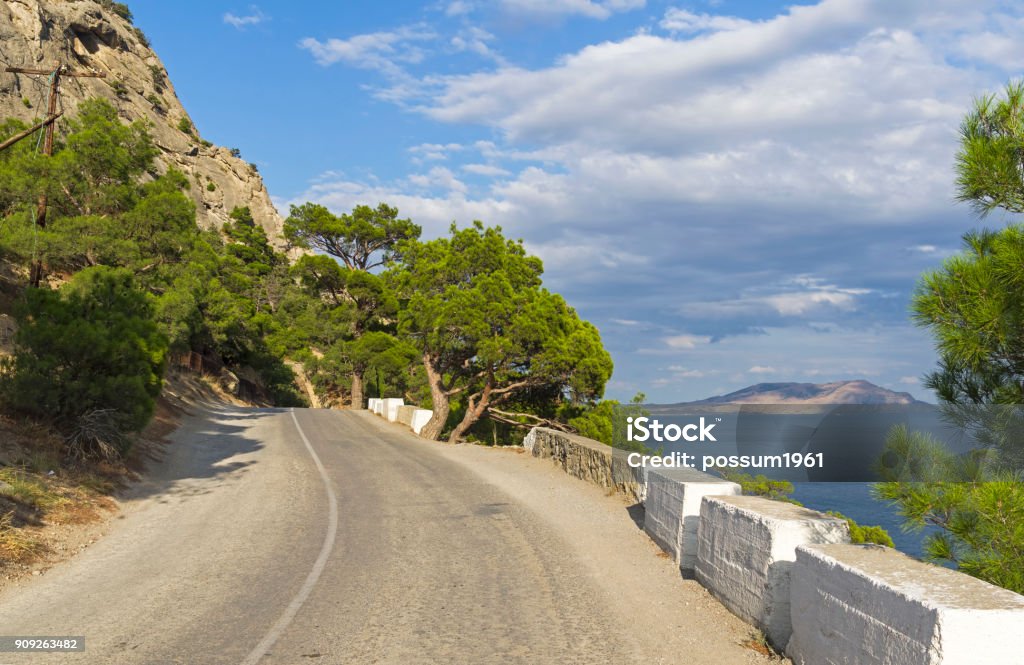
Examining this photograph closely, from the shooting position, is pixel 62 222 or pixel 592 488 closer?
pixel 592 488

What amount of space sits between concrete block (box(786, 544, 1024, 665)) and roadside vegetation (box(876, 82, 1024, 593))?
1.19ft

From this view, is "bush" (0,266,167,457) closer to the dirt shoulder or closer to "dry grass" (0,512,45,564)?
the dirt shoulder

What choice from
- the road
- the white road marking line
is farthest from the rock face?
the white road marking line

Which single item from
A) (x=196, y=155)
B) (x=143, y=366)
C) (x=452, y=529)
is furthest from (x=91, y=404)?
(x=196, y=155)

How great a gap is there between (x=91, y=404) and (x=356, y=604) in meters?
9.63

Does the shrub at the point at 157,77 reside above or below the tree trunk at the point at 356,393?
above

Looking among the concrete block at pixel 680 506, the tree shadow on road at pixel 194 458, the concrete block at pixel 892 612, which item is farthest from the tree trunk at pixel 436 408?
the concrete block at pixel 892 612

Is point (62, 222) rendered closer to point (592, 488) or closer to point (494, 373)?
point (494, 373)

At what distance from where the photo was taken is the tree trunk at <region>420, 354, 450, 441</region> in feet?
95.6

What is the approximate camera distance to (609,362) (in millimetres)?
28047

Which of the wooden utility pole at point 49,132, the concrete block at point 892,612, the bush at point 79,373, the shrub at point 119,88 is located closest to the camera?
the concrete block at point 892,612

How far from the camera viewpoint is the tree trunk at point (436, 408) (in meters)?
29.1

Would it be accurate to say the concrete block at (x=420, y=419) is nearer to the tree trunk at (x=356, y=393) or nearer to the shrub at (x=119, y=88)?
the tree trunk at (x=356, y=393)

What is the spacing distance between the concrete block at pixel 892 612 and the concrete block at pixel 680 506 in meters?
2.78
